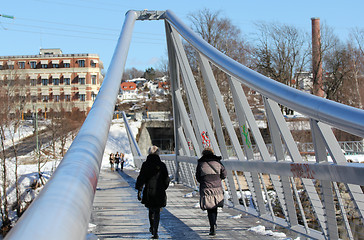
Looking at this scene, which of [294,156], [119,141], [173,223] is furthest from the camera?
[119,141]

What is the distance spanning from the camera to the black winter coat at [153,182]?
6.92 meters

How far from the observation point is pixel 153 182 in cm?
694

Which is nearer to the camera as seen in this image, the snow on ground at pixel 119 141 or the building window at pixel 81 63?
the snow on ground at pixel 119 141

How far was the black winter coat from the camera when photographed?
6.92m

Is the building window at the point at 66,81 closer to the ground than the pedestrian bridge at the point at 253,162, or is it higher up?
higher up

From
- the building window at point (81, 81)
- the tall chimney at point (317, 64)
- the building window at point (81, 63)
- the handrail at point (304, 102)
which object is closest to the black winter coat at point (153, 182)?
the handrail at point (304, 102)

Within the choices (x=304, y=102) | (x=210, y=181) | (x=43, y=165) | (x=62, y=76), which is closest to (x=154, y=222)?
(x=210, y=181)

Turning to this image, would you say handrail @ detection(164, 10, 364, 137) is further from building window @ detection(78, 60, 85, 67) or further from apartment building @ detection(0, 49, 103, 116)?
building window @ detection(78, 60, 85, 67)

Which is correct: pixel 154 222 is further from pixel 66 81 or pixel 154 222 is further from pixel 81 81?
pixel 66 81

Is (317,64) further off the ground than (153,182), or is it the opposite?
(317,64)

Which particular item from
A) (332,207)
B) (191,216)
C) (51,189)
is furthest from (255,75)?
(51,189)

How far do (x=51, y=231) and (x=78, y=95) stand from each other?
69497mm

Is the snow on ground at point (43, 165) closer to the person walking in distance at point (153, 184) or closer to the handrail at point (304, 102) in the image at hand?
the person walking in distance at point (153, 184)

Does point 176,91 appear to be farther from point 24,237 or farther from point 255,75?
point 24,237
